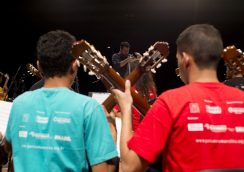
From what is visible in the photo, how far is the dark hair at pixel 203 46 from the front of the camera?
1858 millimetres

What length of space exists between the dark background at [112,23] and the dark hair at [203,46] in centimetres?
928

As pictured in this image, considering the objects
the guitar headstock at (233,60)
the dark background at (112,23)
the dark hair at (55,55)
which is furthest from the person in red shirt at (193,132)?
the dark background at (112,23)

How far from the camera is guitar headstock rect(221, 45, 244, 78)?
8.86 feet

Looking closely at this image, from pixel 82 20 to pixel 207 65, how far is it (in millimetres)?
10735

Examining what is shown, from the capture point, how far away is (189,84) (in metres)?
1.88

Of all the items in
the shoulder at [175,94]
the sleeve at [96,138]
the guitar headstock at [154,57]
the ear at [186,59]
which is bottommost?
the sleeve at [96,138]

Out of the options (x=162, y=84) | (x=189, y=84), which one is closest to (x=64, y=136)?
(x=189, y=84)

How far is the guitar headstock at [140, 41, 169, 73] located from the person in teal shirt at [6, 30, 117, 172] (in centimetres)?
65

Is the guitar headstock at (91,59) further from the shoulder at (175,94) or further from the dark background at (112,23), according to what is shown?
the dark background at (112,23)

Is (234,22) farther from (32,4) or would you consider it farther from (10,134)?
(10,134)

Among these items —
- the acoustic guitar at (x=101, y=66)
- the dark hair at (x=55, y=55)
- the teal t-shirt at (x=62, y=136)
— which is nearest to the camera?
the teal t-shirt at (x=62, y=136)

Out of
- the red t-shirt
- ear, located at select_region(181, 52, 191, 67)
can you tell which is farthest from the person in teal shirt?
ear, located at select_region(181, 52, 191, 67)

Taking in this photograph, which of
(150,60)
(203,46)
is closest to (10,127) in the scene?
(150,60)

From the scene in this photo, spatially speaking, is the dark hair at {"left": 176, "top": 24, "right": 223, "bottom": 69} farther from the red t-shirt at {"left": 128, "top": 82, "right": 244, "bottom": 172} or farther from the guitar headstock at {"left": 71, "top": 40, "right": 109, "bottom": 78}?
the guitar headstock at {"left": 71, "top": 40, "right": 109, "bottom": 78}
